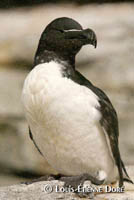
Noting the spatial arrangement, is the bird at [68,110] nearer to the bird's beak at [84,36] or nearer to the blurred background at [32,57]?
the bird's beak at [84,36]

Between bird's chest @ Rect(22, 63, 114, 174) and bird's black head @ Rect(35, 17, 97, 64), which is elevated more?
bird's black head @ Rect(35, 17, 97, 64)

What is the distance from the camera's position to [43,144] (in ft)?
5.28

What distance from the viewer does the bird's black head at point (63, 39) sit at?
153 centimetres

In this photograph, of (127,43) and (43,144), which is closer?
(43,144)

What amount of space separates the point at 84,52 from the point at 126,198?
1.60 metres

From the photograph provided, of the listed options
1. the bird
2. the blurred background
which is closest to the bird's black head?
the bird

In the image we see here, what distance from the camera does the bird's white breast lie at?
4.97 ft

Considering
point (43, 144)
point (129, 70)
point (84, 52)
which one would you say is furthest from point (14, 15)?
point (43, 144)

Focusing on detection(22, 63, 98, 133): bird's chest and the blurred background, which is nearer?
detection(22, 63, 98, 133): bird's chest

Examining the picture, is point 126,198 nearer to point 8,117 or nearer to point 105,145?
point 105,145

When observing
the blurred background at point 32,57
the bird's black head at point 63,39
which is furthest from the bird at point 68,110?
the blurred background at point 32,57

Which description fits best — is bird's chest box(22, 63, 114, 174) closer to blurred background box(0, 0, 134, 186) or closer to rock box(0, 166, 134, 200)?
rock box(0, 166, 134, 200)

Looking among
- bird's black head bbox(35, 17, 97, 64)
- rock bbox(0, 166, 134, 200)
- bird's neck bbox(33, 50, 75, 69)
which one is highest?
bird's black head bbox(35, 17, 97, 64)

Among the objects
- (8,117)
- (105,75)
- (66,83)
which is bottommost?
(8,117)
